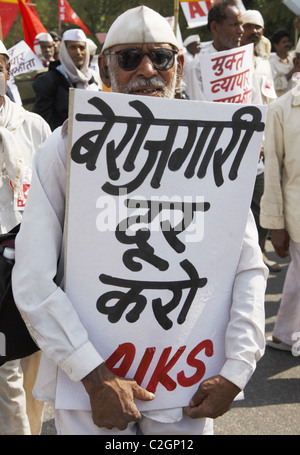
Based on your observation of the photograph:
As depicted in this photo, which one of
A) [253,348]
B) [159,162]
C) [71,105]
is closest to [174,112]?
[159,162]

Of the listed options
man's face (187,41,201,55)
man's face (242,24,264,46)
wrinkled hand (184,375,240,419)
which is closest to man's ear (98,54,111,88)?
wrinkled hand (184,375,240,419)

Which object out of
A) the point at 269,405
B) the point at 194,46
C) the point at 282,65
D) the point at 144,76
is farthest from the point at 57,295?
the point at 194,46

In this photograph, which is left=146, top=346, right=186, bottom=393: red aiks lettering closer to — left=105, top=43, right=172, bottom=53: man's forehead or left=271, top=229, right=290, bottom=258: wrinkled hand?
left=105, top=43, right=172, bottom=53: man's forehead

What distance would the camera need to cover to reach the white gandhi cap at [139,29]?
1.87 meters

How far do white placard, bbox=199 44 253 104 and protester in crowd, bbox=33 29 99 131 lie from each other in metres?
1.41

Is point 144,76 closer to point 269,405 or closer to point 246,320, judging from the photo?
point 246,320

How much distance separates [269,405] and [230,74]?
227 centimetres

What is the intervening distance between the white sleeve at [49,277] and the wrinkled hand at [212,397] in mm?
320

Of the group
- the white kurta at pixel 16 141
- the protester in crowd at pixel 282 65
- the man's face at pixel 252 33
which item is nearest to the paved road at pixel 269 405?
the white kurta at pixel 16 141

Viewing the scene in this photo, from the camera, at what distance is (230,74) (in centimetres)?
443

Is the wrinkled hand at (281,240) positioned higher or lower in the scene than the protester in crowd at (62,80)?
lower

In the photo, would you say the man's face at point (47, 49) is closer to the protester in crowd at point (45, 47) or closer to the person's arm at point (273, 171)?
the protester in crowd at point (45, 47)

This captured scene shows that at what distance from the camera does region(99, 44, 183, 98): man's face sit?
1.87 metres

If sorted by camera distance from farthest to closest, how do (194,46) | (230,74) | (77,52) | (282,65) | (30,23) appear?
(194,46) → (282,65) → (30,23) → (77,52) → (230,74)
